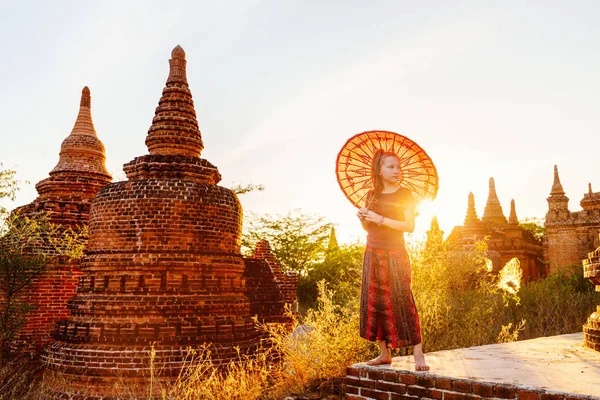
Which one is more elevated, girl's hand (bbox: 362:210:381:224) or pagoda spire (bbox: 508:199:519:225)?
pagoda spire (bbox: 508:199:519:225)

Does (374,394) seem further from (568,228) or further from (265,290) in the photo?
(568,228)

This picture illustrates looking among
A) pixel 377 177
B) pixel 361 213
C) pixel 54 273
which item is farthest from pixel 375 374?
pixel 54 273

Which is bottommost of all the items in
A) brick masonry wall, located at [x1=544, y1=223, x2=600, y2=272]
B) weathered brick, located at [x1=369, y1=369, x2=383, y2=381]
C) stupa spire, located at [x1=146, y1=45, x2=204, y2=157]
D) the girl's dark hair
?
weathered brick, located at [x1=369, y1=369, x2=383, y2=381]

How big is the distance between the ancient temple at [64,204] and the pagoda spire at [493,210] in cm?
2473

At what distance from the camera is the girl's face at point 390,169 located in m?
4.14

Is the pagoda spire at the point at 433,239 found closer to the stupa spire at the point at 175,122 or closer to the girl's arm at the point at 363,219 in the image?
the stupa spire at the point at 175,122

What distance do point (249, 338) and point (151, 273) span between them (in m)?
2.17

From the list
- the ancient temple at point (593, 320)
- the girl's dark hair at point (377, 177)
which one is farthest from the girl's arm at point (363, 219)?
the ancient temple at point (593, 320)

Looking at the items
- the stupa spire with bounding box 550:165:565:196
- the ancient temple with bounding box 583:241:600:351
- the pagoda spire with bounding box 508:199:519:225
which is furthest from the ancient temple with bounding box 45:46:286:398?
the pagoda spire with bounding box 508:199:519:225

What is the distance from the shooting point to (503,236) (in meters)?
27.7

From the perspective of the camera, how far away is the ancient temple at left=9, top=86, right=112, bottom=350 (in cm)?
1031

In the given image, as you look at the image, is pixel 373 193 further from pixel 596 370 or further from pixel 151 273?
pixel 151 273

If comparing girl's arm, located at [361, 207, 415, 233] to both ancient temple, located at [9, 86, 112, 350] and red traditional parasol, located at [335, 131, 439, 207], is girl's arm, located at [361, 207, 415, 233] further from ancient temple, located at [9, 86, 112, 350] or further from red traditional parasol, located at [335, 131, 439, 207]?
ancient temple, located at [9, 86, 112, 350]

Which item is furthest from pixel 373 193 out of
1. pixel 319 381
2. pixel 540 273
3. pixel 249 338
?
pixel 540 273
